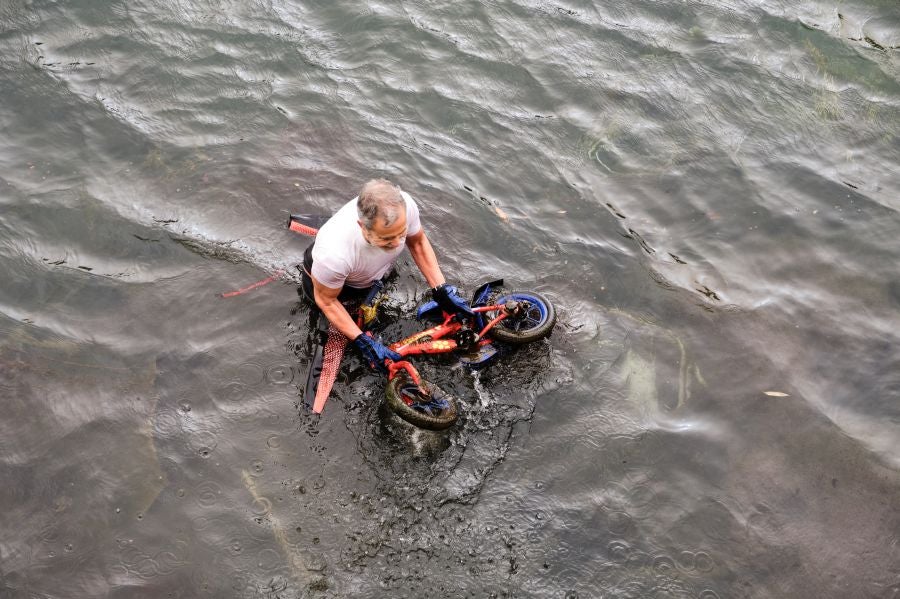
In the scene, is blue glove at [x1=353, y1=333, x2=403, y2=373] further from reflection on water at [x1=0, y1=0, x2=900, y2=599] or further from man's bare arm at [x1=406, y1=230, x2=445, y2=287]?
man's bare arm at [x1=406, y1=230, x2=445, y2=287]

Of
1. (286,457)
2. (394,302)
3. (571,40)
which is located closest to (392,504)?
(286,457)

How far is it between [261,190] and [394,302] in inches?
82.8

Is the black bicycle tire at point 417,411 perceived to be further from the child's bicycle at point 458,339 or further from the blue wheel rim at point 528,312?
the blue wheel rim at point 528,312

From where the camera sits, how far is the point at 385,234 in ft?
15.7

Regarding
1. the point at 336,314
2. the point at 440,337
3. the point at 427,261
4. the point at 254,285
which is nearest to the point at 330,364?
the point at 336,314

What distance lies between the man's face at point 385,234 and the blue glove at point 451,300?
66cm

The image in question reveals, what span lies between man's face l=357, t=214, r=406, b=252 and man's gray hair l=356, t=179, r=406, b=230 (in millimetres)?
29

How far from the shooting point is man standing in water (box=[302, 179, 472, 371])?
4707 mm

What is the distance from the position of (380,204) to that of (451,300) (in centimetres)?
112

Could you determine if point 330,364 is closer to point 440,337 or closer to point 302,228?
point 440,337

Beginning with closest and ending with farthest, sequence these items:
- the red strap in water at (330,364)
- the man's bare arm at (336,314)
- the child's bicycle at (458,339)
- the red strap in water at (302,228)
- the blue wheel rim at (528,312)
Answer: the child's bicycle at (458,339) < the man's bare arm at (336,314) < the red strap in water at (330,364) < the blue wheel rim at (528,312) < the red strap in water at (302,228)

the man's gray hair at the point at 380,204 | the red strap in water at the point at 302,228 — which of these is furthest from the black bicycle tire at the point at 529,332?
the red strap in water at the point at 302,228

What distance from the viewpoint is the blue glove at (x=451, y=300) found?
5.44m

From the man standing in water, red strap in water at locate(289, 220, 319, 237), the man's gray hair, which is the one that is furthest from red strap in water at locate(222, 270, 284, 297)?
the man's gray hair
